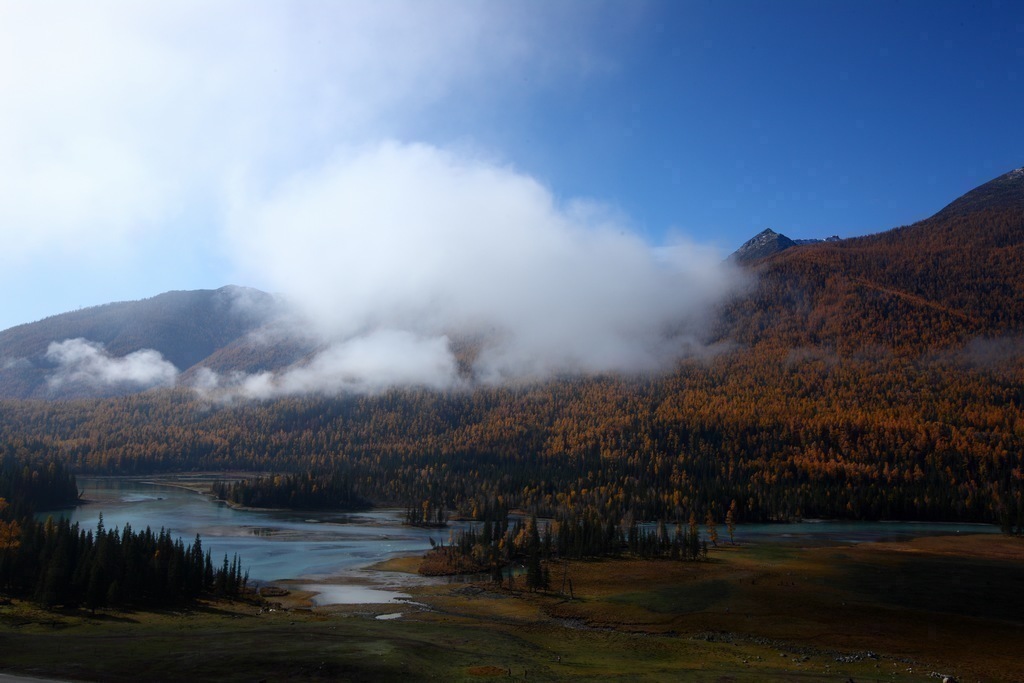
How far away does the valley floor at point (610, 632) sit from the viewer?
55344 mm

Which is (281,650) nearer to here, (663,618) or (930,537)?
(663,618)

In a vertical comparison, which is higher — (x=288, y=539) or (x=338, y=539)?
(x=288, y=539)

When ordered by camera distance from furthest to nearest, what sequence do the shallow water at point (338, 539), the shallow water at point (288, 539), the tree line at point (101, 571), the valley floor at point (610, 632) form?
the shallow water at point (288, 539) < the shallow water at point (338, 539) < the tree line at point (101, 571) < the valley floor at point (610, 632)

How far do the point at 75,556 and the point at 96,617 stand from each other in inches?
737

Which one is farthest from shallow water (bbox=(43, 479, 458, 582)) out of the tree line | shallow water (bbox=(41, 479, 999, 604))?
the tree line

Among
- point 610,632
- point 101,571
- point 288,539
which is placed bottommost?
point 610,632

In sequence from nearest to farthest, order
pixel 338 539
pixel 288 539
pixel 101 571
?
pixel 101 571, pixel 288 539, pixel 338 539

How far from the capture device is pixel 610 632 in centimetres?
7981

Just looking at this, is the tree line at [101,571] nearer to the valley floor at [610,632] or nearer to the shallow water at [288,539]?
the valley floor at [610,632]

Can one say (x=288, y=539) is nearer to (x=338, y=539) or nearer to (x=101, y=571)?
(x=338, y=539)

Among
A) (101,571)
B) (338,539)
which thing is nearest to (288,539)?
(338,539)

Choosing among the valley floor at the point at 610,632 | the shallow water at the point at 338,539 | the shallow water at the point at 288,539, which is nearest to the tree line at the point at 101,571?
the valley floor at the point at 610,632

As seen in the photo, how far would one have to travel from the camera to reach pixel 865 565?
378 feet

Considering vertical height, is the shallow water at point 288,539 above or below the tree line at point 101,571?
below
